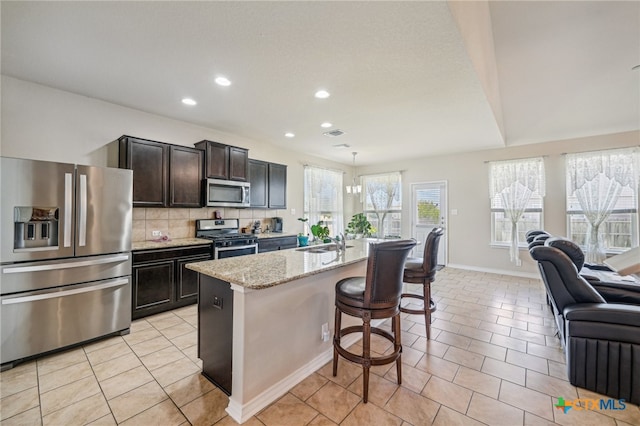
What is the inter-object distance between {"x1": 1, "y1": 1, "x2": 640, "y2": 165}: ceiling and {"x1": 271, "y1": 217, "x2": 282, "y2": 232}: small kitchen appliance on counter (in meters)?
1.64

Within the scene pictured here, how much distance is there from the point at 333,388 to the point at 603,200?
562cm

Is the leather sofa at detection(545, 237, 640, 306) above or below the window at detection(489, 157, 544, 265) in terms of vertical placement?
below

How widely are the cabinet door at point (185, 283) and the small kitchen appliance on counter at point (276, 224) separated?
1920mm

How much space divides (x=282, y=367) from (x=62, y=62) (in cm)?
335

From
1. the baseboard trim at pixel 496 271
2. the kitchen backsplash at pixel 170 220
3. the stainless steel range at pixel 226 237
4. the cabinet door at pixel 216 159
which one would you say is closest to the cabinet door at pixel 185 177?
the cabinet door at pixel 216 159

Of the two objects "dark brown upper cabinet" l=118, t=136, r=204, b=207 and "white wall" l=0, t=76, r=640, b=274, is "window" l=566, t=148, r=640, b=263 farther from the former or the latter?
"dark brown upper cabinet" l=118, t=136, r=204, b=207

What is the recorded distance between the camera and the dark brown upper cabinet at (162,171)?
327 centimetres

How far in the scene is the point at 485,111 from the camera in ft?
11.3

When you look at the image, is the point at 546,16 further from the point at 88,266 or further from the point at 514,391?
the point at 88,266

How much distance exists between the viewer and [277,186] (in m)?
5.27

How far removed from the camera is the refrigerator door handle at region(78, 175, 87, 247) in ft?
8.11

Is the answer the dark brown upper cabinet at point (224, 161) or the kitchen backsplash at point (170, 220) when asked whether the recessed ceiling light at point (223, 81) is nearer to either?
the dark brown upper cabinet at point (224, 161)

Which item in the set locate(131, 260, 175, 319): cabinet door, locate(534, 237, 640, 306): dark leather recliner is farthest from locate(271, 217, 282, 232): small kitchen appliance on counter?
locate(534, 237, 640, 306): dark leather recliner

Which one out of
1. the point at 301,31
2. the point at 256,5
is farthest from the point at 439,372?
the point at 256,5
